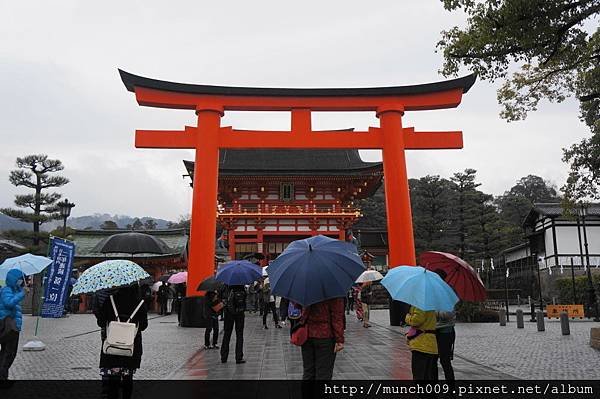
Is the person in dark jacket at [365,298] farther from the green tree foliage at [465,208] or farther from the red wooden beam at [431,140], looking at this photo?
the green tree foliage at [465,208]

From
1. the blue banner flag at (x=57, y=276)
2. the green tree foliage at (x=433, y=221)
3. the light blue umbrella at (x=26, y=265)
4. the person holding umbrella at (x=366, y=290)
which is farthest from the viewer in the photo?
the green tree foliage at (x=433, y=221)

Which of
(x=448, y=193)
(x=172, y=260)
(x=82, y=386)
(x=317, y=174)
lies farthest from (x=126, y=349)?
(x=448, y=193)

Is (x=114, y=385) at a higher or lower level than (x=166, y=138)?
lower

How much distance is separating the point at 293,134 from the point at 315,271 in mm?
10688

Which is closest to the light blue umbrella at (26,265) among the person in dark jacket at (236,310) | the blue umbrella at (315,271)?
the person in dark jacket at (236,310)

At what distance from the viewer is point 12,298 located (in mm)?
6504

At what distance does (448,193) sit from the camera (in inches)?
2024

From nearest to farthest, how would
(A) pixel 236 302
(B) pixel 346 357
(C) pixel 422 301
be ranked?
(C) pixel 422 301, (A) pixel 236 302, (B) pixel 346 357

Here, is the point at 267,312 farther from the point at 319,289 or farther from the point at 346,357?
the point at 319,289

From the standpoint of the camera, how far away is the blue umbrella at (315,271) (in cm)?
422

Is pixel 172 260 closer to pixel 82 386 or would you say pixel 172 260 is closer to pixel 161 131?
pixel 161 131

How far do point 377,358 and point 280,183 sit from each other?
17.6 metres

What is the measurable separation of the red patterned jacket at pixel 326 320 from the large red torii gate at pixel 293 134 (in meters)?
9.86

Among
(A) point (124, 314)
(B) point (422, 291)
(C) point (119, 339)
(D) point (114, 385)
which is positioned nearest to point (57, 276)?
(D) point (114, 385)
